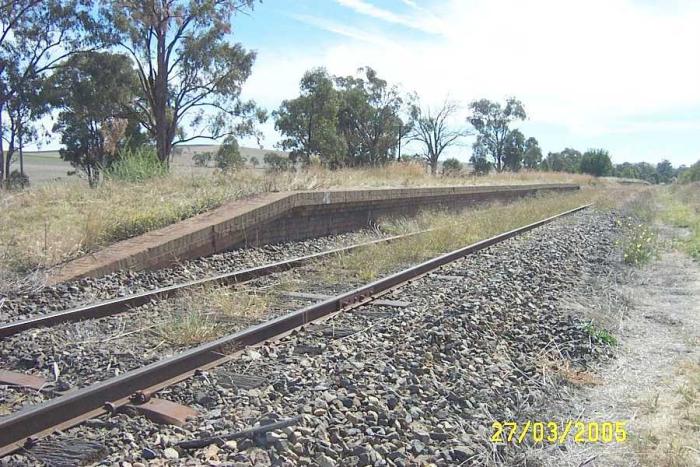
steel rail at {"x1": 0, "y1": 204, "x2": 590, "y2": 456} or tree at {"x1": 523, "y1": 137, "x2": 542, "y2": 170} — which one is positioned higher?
tree at {"x1": 523, "y1": 137, "x2": 542, "y2": 170}

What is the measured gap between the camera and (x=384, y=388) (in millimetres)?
3631

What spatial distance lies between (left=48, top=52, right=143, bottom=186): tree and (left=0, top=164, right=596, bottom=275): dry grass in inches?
884

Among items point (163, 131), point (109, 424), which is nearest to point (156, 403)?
point (109, 424)

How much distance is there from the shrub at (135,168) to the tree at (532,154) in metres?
93.2

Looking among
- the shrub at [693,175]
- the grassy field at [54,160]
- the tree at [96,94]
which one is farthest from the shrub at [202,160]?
the shrub at [693,175]

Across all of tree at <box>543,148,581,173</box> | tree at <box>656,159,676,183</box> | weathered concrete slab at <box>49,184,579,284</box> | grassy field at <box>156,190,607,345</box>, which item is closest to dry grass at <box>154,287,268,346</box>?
grassy field at <box>156,190,607,345</box>

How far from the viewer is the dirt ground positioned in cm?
308

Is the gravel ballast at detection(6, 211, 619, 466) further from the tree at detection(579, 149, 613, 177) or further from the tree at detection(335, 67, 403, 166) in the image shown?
the tree at detection(579, 149, 613, 177)

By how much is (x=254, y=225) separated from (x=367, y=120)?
52793 millimetres

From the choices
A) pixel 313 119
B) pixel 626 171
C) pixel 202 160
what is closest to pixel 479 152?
Result: pixel 313 119

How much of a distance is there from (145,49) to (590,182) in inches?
1790

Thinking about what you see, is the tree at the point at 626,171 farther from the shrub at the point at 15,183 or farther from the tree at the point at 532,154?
the shrub at the point at 15,183

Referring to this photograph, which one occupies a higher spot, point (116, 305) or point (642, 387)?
point (116, 305)

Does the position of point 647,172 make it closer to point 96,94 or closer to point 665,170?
point 665,170
